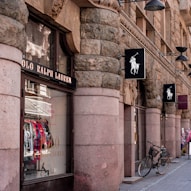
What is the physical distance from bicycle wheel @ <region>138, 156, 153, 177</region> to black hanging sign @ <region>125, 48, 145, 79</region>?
3946 millimetres

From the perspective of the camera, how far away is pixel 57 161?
39.2 feet

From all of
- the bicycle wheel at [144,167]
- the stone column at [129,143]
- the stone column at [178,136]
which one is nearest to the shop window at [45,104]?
the stone column at [129,143]

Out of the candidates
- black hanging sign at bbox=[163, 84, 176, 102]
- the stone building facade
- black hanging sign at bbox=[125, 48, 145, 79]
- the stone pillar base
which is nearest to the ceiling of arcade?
the stone building facade

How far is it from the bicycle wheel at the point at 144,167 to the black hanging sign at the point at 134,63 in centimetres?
395

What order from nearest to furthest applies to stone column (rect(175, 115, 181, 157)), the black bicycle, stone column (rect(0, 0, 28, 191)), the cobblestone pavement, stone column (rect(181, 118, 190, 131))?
stone column (rect(0, 0, 28, 191)), the cobblestone pavement, the black bicycle, stone column (rect(175, 115, 181, 157)), stone column (rect(181, 118, 190, 131))

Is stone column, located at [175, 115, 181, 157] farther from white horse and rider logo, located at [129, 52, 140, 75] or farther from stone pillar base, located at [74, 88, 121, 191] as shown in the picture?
stone pillar base, located at [74, 88, 121, 191]

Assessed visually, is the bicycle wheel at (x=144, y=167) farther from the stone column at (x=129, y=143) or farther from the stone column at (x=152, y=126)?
the stone column at (x=152, y=126)

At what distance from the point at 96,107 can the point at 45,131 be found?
1.60 m

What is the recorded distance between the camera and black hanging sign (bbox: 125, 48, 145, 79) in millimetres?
14477

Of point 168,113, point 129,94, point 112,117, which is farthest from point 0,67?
point 168,113

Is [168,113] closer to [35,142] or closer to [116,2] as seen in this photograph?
[116,2]

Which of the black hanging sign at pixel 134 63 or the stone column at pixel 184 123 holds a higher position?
the black hanging sign at pixel 134 63

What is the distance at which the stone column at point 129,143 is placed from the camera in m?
16.3

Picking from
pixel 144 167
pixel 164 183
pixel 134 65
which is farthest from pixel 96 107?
pixel 144 167
